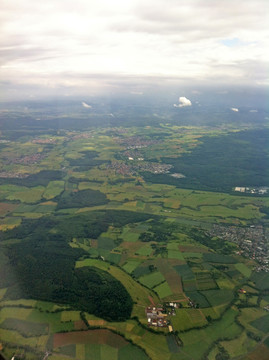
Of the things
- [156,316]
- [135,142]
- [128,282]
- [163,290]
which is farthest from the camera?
[135,142]

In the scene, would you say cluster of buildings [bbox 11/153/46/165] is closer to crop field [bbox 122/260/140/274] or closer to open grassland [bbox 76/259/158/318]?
open grassland [bbox 76/259/158/318]

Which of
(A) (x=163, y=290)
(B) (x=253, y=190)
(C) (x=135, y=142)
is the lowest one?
(A) (x=163, y=290)

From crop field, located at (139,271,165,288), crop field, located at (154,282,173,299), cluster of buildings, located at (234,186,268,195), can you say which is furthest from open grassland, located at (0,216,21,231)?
cluster of buildings, located at (234,186,268,195)

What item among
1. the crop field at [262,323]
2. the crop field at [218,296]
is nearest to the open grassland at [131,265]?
the crop field at [218,296]

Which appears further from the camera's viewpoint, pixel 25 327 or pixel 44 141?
pixel 44 141

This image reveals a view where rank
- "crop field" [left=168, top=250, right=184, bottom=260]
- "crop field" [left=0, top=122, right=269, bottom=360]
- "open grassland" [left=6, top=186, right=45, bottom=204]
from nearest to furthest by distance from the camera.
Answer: "crop field" [left=0, top=122, right=269, bottom=360] < "crop field" [left=168, top=250, right=184, bottom=260] < "open grassland" [left=6, top=186, right=45, bottom=204]

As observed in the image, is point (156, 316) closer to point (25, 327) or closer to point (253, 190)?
point (25, 327)

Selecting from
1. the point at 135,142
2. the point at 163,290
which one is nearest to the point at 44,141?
the point at 135,142

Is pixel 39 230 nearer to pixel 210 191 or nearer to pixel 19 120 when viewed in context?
pixel 210 191

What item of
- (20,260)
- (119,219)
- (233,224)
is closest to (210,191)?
(233,224)

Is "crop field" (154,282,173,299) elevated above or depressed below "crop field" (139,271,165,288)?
below

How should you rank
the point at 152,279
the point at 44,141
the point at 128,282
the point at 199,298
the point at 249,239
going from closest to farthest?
the point at 199,298 < the point at 128,282 < the point at 152,279 < the point at 249,239 < the point at 44,141
